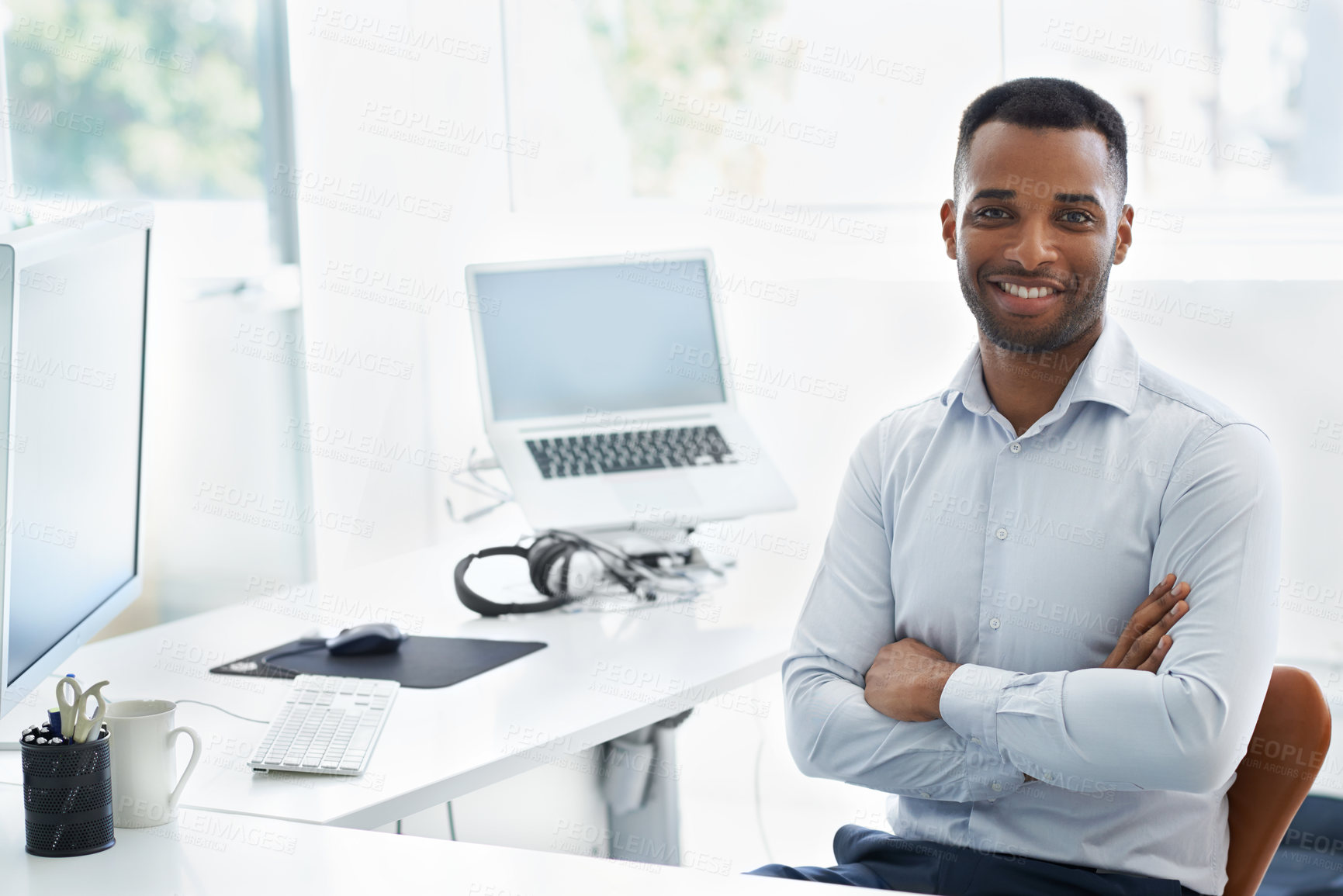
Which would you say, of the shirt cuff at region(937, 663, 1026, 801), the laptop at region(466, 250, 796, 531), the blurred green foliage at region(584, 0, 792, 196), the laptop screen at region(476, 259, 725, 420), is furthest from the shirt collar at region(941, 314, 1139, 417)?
the blurred green foliage at region(584, 0, 792, 196)

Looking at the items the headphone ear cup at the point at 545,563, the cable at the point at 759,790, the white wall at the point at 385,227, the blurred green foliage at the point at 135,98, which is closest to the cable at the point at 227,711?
the headphone ear cup at the point at 545,563

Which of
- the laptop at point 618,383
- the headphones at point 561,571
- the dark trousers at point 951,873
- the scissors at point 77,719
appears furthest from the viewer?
the laptop at point 618,383

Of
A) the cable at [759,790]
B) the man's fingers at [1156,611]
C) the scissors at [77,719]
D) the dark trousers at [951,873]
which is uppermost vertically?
the man's fingers at [1156,611]

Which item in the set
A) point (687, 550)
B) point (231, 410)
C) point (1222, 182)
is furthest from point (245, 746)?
point (1222, 182)

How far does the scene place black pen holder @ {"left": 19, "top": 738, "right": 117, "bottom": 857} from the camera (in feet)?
3.84

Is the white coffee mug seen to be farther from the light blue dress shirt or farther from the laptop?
the laptop

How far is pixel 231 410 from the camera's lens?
296 cm

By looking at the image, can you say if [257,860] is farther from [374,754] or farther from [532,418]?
[532,418]

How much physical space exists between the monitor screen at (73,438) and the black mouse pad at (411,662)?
0.25m

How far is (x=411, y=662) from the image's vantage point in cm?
180

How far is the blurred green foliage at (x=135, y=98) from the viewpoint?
255 centimetres

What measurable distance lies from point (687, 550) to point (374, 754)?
87cm

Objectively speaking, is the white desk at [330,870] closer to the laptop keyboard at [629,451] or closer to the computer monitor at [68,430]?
the computer monitor at [68,430]

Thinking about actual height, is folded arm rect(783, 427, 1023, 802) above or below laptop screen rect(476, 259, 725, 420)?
below
